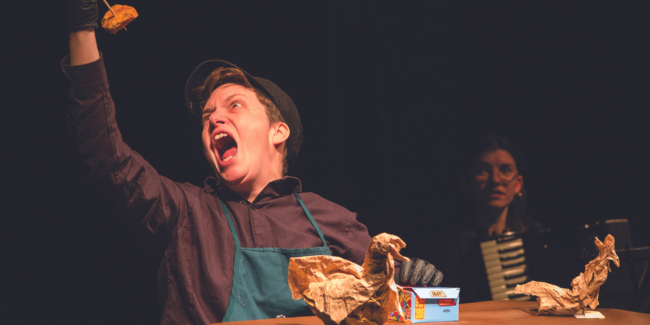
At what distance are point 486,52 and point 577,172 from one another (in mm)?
925

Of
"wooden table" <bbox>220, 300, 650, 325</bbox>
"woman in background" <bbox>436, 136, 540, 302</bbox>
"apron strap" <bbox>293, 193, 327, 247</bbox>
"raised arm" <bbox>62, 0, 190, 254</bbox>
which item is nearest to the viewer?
"wooden table" <bbox>220, 300, 650, 325</bbox>

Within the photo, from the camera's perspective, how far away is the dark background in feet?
6.36

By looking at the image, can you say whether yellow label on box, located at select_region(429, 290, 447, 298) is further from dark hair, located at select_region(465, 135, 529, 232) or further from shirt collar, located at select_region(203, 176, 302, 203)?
dark hair, located at select_region(465, 135, 529, 232)

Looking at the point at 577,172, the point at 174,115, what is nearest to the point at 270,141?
the point at 174,115

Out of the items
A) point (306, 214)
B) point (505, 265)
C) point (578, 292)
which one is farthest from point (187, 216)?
point (505, 265)

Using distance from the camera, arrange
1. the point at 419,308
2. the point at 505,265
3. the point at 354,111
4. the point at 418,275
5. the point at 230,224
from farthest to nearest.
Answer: the point at 505,265, the point at 354,111, the point at 230,224, the point at 418,275, the point at 419,308

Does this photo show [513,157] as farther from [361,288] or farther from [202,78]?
[361,288]

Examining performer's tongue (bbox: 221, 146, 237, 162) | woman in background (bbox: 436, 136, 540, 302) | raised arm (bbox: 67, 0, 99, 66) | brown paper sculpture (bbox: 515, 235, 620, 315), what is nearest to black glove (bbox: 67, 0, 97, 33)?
raised arm (bbox: 67, 0, 99, 66)

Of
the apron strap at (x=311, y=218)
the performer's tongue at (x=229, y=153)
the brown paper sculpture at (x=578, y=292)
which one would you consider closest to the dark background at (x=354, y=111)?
the performer's tongue at (x=229, y=153)

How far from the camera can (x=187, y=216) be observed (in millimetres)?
1784

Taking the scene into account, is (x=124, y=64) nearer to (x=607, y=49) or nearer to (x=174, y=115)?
(x=174, y=115)

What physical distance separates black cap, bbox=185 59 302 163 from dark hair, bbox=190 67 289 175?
13mm

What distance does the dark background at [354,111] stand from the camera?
6.36ft

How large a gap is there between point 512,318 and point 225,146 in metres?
1.10
